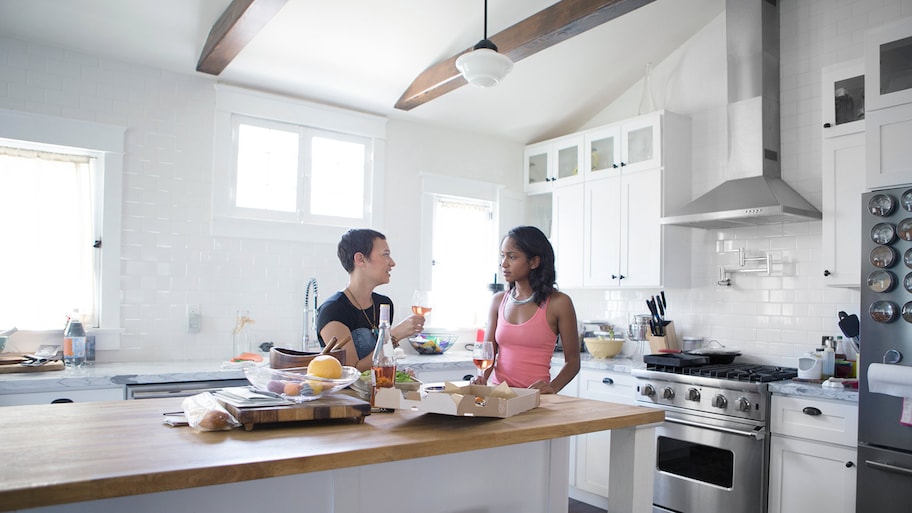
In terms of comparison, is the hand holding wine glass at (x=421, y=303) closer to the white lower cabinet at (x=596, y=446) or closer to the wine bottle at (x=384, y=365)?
the wine bottle at (x=384, y=365)

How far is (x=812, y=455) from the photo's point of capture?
3451 millimetres

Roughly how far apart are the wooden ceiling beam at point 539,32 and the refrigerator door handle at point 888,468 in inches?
101

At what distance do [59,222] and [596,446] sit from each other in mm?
3842

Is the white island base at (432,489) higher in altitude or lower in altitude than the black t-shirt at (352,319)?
lower

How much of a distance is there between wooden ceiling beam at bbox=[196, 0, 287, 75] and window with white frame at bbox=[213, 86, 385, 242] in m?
0.34

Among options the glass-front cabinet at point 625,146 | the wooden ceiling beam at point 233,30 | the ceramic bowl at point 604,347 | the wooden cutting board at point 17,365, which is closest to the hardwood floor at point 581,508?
the ceramic bowl at point 604,347

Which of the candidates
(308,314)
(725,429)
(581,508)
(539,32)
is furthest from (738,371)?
(308,314)

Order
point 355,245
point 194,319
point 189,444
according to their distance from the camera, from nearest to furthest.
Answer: point 189,444 < point 355,245 < point 194,319

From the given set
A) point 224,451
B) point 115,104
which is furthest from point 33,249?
point 224,451

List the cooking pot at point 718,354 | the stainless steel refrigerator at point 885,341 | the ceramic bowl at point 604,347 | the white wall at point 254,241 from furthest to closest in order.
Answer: the ceramic bowl at point 604,347, the cooking pot at point 718,354, the white wall at point 254,241, the stainless steel refrigerator at point 885,341

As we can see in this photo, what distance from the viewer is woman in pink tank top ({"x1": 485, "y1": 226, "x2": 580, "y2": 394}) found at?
2.92 metres

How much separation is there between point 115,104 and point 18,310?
1395 millimetres

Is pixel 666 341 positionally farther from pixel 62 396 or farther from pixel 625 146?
pixel 62 396

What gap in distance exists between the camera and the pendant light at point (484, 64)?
309 centimetres
